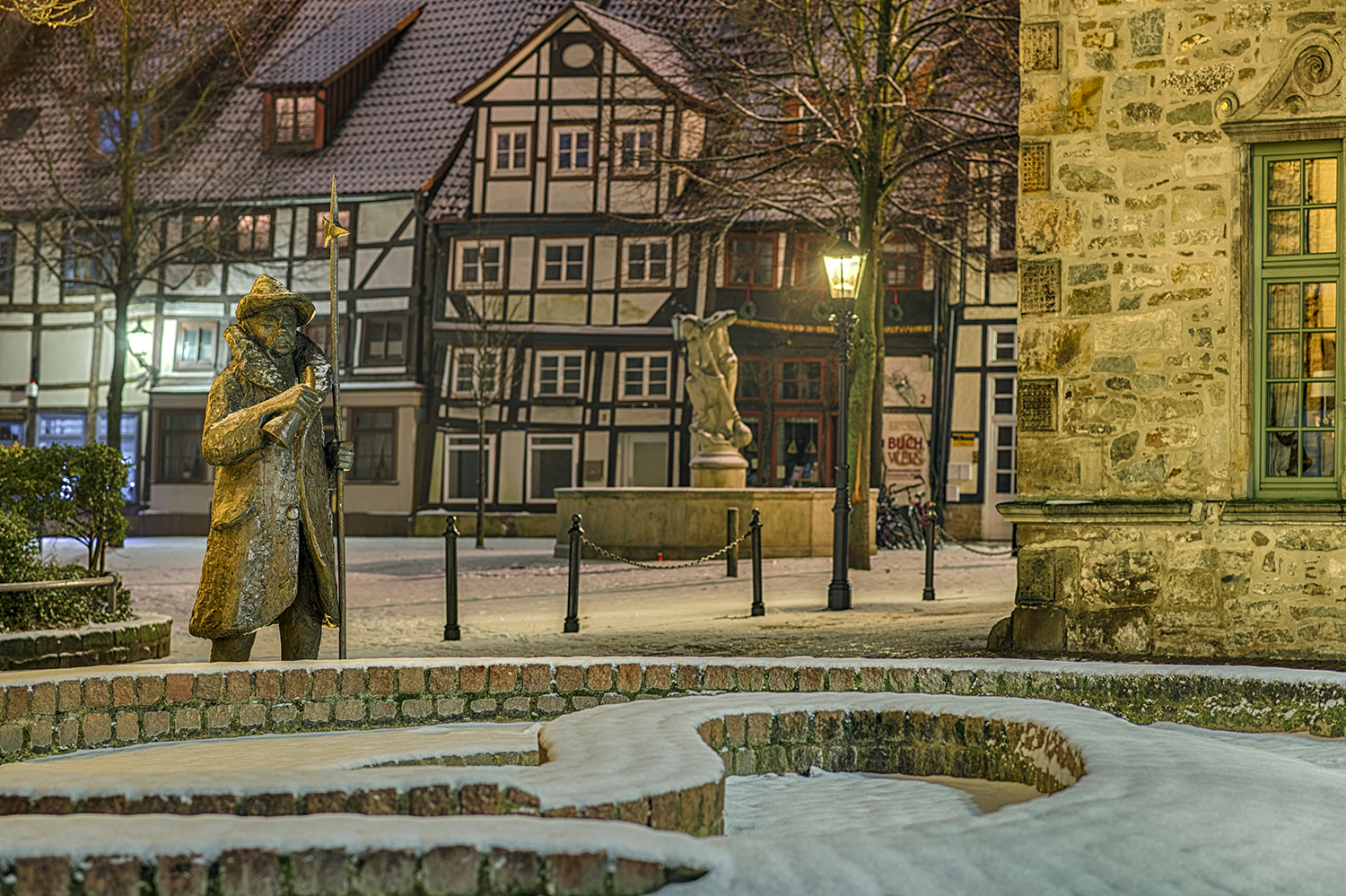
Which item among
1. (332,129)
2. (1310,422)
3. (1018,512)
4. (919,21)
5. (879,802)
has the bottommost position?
(879,802)

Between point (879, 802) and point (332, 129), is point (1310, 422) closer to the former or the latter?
point (879, 802)

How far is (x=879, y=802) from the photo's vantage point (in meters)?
4.86

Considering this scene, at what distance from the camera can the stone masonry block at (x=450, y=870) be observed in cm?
305

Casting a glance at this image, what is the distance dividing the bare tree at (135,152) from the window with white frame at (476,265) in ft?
16.3

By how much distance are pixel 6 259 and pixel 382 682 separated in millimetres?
35543

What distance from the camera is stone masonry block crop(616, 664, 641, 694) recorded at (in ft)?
20.6

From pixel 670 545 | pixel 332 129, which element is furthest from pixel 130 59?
pixel 332 129

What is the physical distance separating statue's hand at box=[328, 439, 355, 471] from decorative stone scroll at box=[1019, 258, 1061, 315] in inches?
168

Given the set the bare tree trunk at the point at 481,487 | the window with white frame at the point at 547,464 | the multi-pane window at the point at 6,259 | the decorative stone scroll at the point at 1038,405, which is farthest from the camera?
the multi-pane window at the point at 6,259

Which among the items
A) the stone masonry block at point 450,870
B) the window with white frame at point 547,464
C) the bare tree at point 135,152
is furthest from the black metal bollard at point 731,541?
the stone masonry block at point 450,870

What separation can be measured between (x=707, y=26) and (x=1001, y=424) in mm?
10726

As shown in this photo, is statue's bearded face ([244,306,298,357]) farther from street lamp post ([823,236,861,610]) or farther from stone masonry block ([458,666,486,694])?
street lamp post ([823,236,861,610])

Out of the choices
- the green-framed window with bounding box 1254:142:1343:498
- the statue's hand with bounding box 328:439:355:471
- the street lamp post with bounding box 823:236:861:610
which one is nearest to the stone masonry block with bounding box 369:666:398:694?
the statue's hand with bounding box 328:439:355:471

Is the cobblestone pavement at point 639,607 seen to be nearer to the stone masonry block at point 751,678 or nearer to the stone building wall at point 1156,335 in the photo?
the stone building wall at point 1156,335
